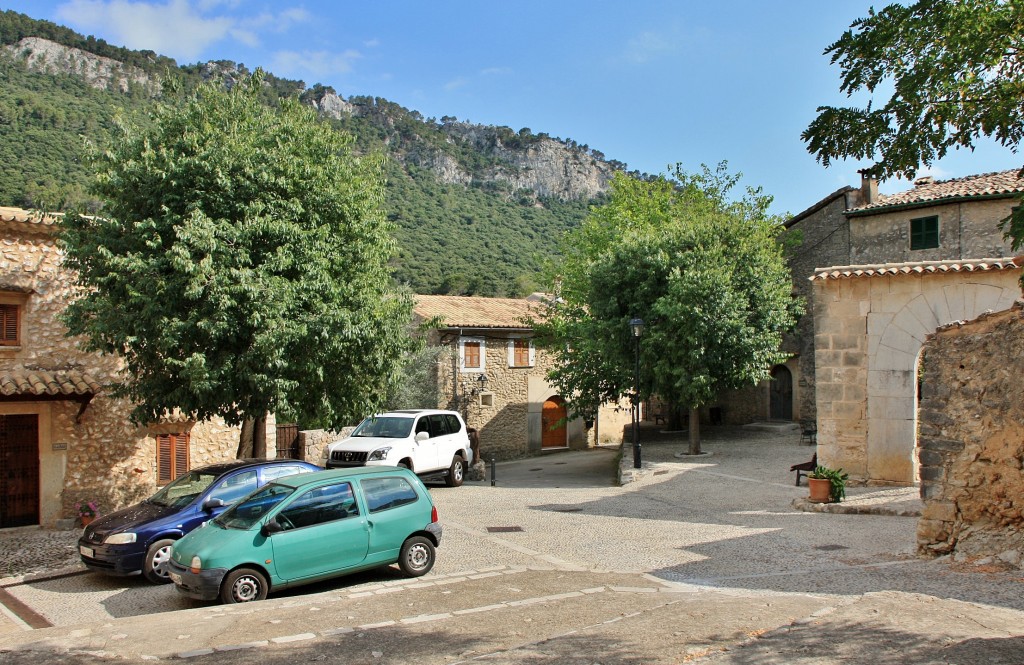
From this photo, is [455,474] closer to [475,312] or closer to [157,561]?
[157,561]

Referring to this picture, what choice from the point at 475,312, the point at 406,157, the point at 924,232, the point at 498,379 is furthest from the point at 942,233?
the point at 406,157

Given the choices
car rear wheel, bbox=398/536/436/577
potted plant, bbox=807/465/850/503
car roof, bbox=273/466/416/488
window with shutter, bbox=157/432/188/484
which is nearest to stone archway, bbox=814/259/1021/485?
potted plant, bbox=807/465/850/503

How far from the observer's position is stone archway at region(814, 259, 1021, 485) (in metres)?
14.3

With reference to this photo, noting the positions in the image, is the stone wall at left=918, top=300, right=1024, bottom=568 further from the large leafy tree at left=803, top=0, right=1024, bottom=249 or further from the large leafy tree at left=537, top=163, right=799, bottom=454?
the large leafy tree at left=537, top=163, right=799, bottom=454

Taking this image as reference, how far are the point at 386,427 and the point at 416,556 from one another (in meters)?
8.95

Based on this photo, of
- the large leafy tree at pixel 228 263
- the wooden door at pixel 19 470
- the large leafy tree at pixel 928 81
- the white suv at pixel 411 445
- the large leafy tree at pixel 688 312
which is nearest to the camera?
the large leafy tree at pixel 928 81

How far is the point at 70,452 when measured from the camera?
1428cm

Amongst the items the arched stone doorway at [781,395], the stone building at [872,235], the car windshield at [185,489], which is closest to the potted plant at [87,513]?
the car windshield at [185,489]

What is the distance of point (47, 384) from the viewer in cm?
1339

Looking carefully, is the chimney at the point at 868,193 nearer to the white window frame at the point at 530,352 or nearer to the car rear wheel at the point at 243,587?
the white window frame at the point at 530,352

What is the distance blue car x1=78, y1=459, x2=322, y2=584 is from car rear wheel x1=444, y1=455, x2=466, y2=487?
7.58m

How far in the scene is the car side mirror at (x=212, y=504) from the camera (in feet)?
33.8

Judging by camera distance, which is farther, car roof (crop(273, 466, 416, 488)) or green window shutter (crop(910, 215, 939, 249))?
green window shutter (crop(910, 215, 939, 249))

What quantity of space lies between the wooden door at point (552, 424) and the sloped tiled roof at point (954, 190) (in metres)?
14.3
